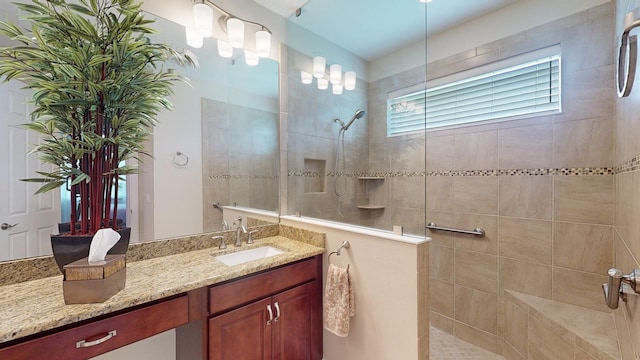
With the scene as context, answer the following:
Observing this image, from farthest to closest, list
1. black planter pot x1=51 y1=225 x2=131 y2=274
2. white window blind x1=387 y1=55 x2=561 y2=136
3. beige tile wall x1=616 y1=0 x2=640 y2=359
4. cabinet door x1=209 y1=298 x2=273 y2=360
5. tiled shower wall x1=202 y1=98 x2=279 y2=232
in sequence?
white window blind x1=387 y1=55 x2=561 y2=136
tiled shower wall x1=202 y1=98 x2=279 y2=232
cabinet door x1=209 y1=298 x2=273 y2=360
black planter pot x1=51 y1=225 x2=131 y2=274
beige tile wall x1=616 y1=0 x2=640 y2=359

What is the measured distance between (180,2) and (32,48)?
94 cm

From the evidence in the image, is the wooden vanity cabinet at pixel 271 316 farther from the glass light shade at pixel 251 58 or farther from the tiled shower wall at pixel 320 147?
the glass light shade at pixel 251 58

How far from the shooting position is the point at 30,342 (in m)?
0.86

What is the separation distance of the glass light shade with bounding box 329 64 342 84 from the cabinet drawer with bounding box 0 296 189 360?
86.5 inches

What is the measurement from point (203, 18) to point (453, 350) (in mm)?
3106

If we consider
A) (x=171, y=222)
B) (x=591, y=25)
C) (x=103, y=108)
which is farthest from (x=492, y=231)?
(x=103, y=108)

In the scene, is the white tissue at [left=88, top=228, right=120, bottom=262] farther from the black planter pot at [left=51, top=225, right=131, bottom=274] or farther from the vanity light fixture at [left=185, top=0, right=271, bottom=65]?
the vanity light fixture at [left=185, top=0, right=271, bottom=65]

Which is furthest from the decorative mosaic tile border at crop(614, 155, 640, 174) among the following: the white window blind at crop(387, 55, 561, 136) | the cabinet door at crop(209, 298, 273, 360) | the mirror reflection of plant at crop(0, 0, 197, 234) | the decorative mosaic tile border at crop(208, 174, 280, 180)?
the mirror reflection of plant at crop(0, 0, 197, 234)

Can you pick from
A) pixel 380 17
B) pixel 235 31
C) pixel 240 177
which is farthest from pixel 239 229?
pixel 380 17

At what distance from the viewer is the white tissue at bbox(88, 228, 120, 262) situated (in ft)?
3.35

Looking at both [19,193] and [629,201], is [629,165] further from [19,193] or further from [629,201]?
[19,193]

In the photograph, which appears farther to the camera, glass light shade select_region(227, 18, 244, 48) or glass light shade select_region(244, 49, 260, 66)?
glass light shade select_region(244, 49, 260, 66)

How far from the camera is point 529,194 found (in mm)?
1960

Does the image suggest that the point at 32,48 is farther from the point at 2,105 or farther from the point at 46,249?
the point at 46,249
